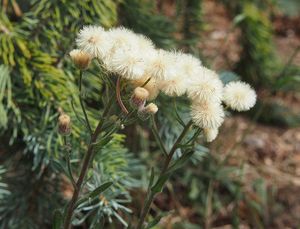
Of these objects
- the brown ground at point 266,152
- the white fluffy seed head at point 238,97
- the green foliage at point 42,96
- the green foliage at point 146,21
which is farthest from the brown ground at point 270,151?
the white fluffy seed head at point 238,97

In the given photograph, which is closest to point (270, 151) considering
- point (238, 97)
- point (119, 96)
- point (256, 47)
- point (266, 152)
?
point (266, 152)

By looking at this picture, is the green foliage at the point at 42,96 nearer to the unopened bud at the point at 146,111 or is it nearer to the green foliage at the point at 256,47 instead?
the unopened bud at the point at 146,111

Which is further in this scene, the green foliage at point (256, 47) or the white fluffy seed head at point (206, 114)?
the green foliage at point (256, 47)

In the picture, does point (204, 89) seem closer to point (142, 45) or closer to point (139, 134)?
point (142, 45)

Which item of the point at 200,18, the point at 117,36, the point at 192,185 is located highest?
the point at 200,18

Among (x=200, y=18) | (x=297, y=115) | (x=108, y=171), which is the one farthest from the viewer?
(x=297, y=115)

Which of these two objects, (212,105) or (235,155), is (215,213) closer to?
(235,155)

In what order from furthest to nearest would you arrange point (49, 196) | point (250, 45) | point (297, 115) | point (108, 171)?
point (297, 115) → point (250, 45) → point (49, 196) → point (108, 171)

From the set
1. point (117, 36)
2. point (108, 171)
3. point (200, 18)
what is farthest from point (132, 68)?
point (200, 18)
